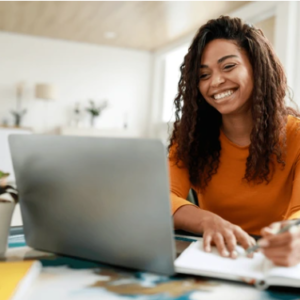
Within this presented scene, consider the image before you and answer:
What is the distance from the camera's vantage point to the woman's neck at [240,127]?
1.28m

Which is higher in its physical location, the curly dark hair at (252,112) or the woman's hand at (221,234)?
the curly dark hair at (252,112)

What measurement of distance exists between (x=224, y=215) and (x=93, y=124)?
5.62m

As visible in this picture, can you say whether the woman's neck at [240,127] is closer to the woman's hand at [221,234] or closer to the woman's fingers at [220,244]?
the woman's hand at [221,234]

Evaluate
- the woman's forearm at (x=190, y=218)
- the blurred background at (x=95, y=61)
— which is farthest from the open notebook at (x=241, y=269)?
the blurred background at (x=95, y=61)

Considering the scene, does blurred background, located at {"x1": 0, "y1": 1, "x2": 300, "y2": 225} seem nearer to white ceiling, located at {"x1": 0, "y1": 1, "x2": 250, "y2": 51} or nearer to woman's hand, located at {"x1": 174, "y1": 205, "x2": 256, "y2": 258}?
white ceiling, located at {"x1": 0, "y1": 1, "x2": 250, "y2": 51}

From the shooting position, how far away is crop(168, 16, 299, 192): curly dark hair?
1177 mm

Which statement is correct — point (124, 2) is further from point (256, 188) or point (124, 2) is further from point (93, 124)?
point (256, 188)

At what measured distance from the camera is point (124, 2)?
4.47 metres

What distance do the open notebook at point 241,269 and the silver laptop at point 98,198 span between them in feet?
0.14

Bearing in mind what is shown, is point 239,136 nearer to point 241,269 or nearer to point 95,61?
point 241,269

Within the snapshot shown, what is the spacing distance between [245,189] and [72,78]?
5717 mm

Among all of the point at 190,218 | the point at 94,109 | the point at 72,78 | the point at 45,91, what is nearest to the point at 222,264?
the point at 190,218

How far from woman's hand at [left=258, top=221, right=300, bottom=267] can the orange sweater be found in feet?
1.86

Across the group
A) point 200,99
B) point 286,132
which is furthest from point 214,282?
point 200,99
